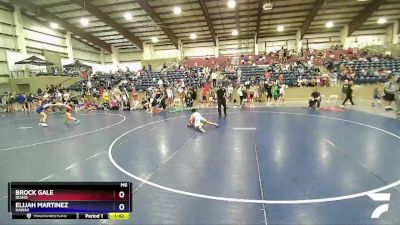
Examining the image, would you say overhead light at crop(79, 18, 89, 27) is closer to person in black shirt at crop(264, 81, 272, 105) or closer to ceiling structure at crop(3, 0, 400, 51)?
ceiling structure at crop(3, 0, 400, 51)

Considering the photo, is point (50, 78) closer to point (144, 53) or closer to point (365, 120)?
point (144, 53)

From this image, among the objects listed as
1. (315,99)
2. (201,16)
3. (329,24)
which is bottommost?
(315,99)

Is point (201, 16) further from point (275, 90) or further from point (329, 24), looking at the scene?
point (329, 24)

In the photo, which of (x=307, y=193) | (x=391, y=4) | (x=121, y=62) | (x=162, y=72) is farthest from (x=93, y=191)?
(x=121, y=62)

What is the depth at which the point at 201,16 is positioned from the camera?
2791 centimetres

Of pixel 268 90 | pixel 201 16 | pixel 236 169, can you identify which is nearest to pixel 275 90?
pixel 268 90

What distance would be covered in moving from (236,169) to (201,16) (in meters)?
25.5

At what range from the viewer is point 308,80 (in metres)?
20.8
